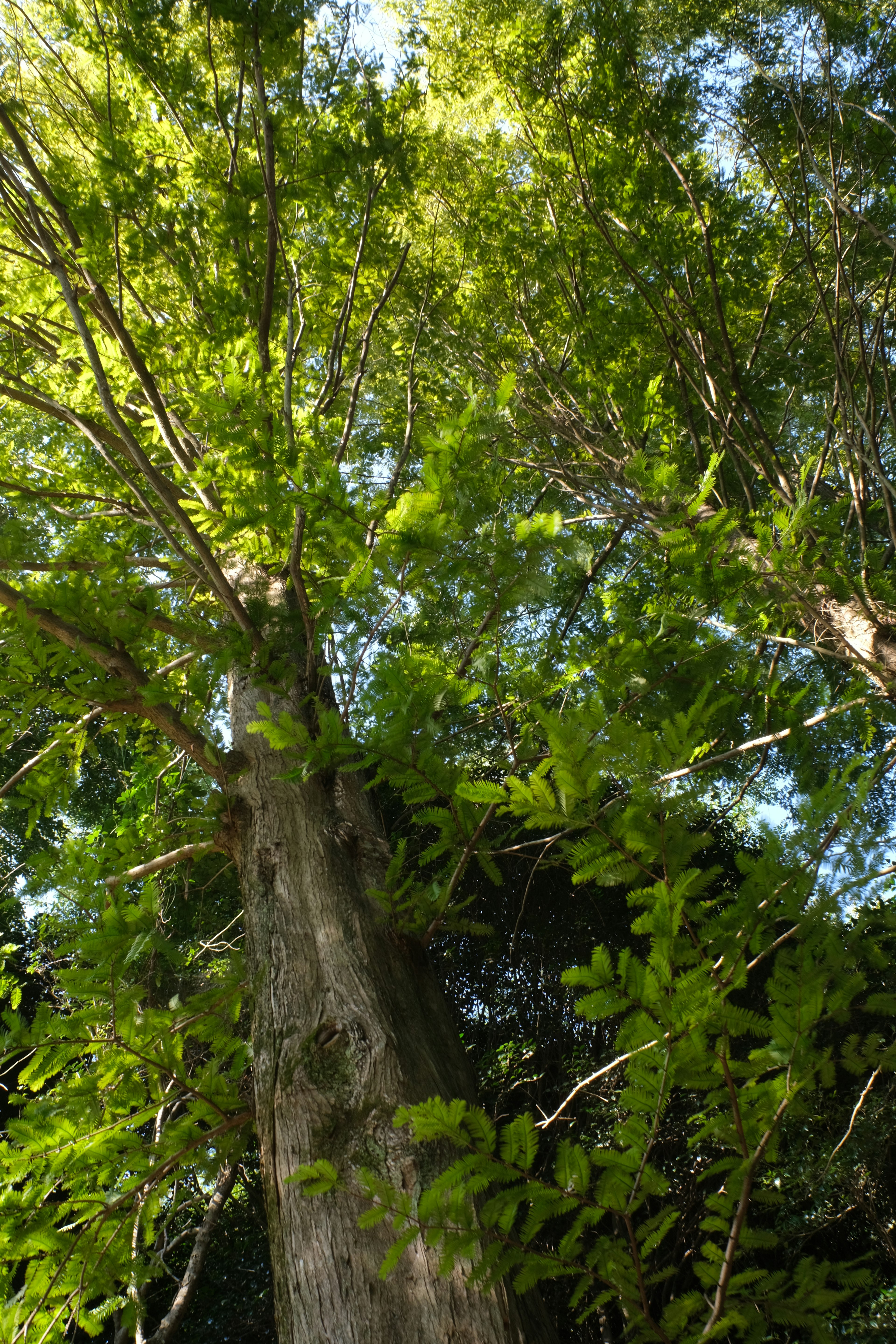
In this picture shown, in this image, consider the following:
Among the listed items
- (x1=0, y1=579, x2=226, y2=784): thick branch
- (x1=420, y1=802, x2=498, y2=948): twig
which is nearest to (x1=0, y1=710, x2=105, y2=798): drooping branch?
(x1=0, y1=579, x2=226, y2=784): thick branch

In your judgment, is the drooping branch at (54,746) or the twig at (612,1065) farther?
the drooping branch at (54,746)

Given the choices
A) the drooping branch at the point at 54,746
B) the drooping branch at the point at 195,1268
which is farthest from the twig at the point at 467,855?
the drooping branch at the point at 195,1268

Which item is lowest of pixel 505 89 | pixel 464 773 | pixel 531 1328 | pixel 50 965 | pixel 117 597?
pixel 531 1328

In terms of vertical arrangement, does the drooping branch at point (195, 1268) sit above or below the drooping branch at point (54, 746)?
below

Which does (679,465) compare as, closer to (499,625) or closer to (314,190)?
(314,190)

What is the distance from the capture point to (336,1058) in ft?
5.91

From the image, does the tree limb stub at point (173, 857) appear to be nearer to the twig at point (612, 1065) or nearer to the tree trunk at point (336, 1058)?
the tree trunk at point (336, 1058)

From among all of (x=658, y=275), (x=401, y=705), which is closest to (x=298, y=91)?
(x=658, y=275)

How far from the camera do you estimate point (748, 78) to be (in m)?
4.49

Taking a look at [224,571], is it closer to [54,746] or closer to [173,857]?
[54,746]

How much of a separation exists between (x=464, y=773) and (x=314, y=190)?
2814 mm

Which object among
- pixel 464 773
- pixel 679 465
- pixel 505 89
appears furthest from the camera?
pixel 505 89

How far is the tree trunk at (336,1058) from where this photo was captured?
1420 mm

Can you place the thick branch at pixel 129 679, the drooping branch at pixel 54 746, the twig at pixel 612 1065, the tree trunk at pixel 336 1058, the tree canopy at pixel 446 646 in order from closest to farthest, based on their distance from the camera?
1. the twig at pixel 612 1065
2. the tree canopy at pixel 446 646
3. the tree trunk at pixel 336 1058
4. the thick branch at pixel 129 679
5. the drooping branch at pixel 54 746
